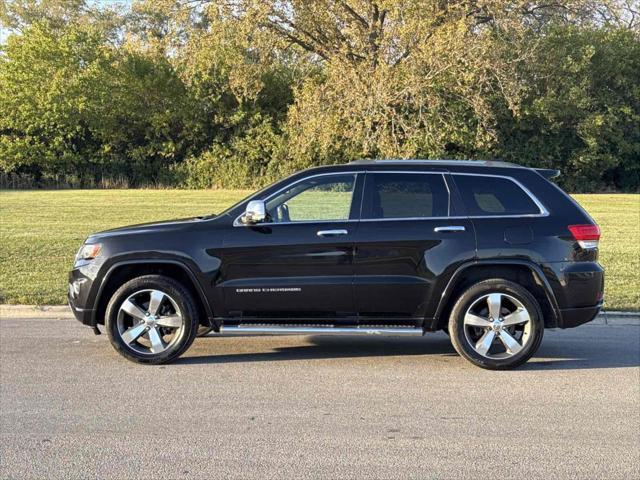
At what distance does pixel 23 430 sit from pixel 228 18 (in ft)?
74.4

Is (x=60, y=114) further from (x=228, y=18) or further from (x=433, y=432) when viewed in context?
(x=433, y=432)

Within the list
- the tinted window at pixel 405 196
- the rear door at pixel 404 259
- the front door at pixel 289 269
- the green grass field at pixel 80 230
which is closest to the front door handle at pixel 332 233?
the front door at pixel 289 269

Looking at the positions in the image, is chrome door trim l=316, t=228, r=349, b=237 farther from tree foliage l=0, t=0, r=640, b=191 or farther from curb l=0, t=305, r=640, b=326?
tree foliage l=0, t=0, r=640, b=191

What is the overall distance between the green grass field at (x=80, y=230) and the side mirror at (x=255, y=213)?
13.6 ft

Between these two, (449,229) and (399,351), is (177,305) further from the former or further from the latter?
(449,229)

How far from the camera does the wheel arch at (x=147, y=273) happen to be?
21.1 feet

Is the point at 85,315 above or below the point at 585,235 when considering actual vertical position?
below

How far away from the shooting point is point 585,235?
6359 mm

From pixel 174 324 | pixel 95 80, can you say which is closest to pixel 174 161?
pixel 95 80

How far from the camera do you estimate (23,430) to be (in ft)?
15.8

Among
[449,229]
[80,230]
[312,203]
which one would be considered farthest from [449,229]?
[80,230]

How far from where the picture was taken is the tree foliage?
24094mm

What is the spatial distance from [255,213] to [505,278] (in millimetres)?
2438

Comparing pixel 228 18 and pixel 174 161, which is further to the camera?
pixel 174 161
